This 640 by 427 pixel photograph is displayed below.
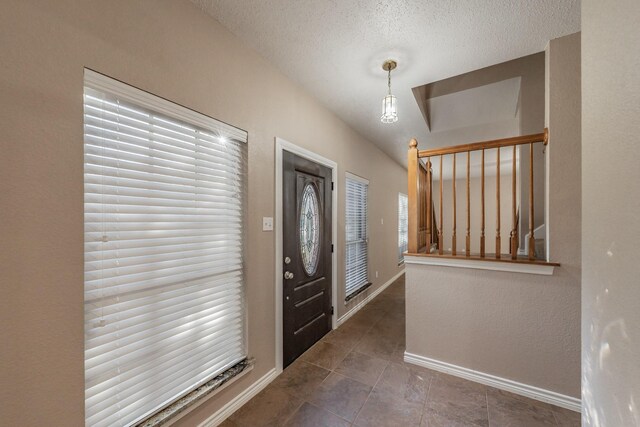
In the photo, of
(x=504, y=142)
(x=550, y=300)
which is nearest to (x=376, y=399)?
(x=550, y=300)

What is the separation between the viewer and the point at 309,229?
2.48 m

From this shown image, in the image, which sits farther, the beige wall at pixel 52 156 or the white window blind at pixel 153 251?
the white window blind at pixel 153 251

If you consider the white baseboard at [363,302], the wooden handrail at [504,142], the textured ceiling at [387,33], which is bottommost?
the white baseboard at [363,302]

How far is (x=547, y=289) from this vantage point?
174 cm

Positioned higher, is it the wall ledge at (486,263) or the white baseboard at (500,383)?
the wall ledge at (486,263)

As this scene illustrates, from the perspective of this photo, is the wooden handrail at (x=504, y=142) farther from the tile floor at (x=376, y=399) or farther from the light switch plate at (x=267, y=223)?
the tile floor at (x=376, y=399)

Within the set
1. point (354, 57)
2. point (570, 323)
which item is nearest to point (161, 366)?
point (354, 57)

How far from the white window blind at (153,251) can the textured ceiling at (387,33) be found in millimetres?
743

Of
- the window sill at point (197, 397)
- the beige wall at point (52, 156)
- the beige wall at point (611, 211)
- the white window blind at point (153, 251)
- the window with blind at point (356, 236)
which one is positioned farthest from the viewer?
the window with blind at point (356, 236)

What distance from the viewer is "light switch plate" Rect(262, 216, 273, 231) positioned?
192cm

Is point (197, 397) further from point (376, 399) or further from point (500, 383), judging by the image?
point (500, 383)

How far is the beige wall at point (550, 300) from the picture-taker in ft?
5.57

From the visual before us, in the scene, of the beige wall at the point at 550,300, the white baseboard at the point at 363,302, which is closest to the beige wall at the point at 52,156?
the white baseboard at the point at 363,302

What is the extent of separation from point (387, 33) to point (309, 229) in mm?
1737
